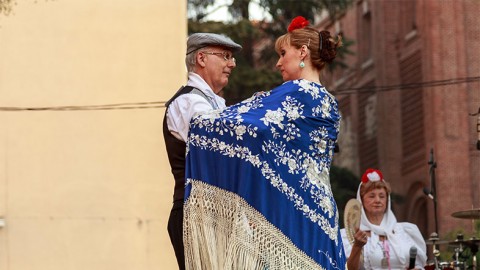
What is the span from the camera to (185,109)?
668 cm

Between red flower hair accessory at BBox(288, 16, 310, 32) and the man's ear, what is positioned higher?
red flower hair accessory at BBox(288, 16, 310, 32)

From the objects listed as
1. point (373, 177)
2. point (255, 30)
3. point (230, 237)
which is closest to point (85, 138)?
point (373, 177)

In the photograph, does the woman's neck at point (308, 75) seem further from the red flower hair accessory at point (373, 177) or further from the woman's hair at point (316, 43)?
the red flower hair accessory at point (373, 177)

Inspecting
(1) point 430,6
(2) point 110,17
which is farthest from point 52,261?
(1) point 430,6

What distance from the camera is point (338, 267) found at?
262 inches

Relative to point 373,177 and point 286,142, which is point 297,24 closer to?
point 286,142

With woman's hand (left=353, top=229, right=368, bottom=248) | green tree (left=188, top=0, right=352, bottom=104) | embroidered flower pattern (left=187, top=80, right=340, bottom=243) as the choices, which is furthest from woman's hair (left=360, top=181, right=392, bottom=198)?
green tree (left=188, top=0, right=352, bottom=104)

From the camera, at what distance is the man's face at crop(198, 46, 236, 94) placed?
686cm

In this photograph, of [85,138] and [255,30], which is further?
[255,30]

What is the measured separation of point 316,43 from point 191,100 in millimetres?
618

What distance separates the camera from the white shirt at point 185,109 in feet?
21.8

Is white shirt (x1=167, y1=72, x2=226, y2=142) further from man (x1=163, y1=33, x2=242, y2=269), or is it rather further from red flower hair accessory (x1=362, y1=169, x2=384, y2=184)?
red flower hair accessory (x1=362, y1=169, x2=384, y2=184)

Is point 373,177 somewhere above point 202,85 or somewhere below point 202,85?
below

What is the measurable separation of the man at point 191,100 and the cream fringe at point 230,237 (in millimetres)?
141
